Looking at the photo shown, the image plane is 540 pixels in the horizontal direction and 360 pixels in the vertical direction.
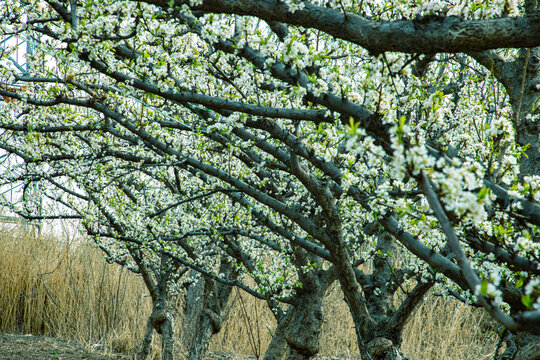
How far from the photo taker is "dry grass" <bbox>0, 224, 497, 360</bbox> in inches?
334

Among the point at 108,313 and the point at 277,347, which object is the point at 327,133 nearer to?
the point at 277,347

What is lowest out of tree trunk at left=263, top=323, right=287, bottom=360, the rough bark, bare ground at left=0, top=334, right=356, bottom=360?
bare ground at left=0, top=334, right=356, bottom=360

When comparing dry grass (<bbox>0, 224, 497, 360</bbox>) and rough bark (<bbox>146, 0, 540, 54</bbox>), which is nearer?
rough bark (<bbox>146, 0, 540, 54</bbox>)

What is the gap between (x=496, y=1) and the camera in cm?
236

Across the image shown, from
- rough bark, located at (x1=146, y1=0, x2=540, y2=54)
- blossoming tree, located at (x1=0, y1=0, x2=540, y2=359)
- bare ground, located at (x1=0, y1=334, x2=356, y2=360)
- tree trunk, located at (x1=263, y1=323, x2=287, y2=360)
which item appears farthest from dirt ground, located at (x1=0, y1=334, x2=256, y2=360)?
rough bark, located at (x1=146, y1=0, x2=540, y2=54)

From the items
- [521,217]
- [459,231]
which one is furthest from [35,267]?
[521,217]

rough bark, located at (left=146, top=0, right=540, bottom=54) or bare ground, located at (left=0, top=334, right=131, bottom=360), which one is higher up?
rough bark, located at (left=146, top=0, right=540, bottom=54)

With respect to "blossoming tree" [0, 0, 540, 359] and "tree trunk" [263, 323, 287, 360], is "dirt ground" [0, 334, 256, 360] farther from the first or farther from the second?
"tree trunk" [263, 323, 287, 360]

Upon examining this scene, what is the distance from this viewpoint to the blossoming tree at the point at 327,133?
74.6 inches

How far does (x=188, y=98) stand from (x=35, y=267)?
7869 millimetres

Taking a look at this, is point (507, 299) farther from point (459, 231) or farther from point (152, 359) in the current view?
point (152, 359)

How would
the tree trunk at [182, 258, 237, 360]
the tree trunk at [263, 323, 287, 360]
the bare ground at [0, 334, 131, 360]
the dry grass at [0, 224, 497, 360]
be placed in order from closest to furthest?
the tree trunk at [263, 323, 287, 360] < the tree trunk at [182, 258, 237, 360] < the bare ground at [0, 334, 131, 360] < the dry grass at [0, 224, 497, 360]

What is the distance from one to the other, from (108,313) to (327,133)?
6474 mm

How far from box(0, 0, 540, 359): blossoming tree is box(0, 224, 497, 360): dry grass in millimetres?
2136
